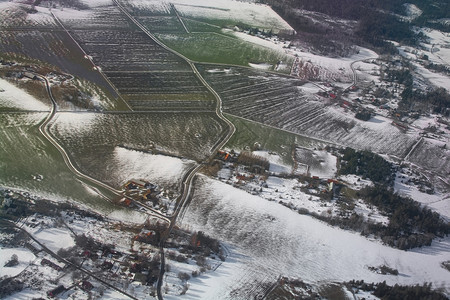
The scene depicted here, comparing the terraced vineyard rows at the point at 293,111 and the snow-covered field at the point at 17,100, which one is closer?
the snow-covered field at the point at 17,100

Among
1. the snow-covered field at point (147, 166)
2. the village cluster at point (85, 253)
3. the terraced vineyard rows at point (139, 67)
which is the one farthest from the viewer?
the terraced vineyard rows at point (139, 67)

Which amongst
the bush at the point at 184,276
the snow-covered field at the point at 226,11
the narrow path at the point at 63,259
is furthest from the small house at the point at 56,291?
the snow-covered field at the point at 226,11

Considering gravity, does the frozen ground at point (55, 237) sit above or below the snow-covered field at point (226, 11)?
below

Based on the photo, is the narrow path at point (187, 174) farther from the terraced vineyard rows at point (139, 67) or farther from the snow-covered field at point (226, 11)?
the snow-covered field at point (226, 11)

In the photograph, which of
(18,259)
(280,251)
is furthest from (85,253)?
(280,251)

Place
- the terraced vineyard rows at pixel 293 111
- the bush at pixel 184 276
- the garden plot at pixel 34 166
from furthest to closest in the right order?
the terraced vineyard rows at pixel 293 111
the garden plot at pixel 34 166
the bush at pixel 184 276

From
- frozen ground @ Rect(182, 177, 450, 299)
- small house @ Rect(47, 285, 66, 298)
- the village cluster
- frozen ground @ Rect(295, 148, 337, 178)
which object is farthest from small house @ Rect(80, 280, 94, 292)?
frozen ground @ Rect(295, 148, 337, 178)

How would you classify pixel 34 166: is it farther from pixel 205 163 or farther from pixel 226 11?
pixel 226 11

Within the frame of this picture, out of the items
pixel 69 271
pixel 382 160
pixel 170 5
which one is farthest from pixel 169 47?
pixel 69 271

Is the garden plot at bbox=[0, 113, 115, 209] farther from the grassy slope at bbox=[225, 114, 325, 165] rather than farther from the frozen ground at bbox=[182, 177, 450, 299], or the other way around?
the grassy slope at bbox=[225, 114, 325, 165]
